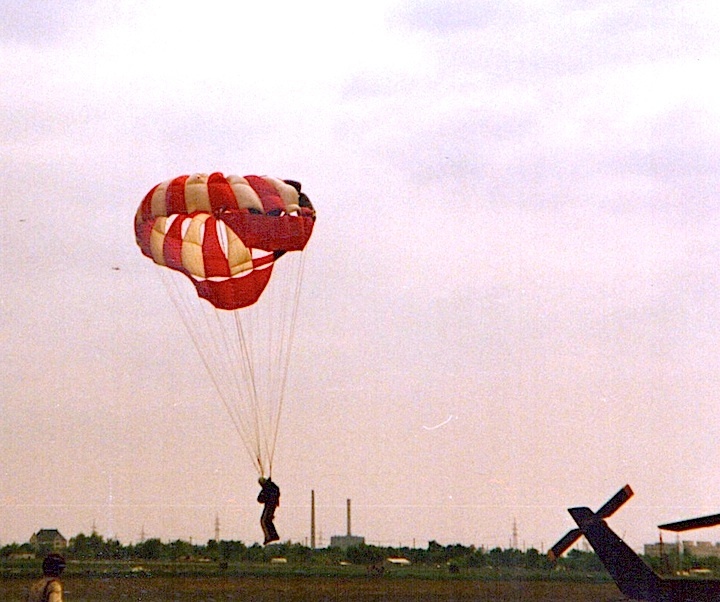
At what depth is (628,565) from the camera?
1788cm

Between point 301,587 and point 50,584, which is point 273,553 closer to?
point 301,587

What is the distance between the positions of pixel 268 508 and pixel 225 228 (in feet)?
17.3

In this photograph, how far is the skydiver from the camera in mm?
19328

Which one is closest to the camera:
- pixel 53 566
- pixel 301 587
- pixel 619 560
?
pixel 53 566

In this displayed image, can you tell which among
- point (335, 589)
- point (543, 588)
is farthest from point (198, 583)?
point (543, 588)

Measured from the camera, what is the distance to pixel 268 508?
63.6 feet

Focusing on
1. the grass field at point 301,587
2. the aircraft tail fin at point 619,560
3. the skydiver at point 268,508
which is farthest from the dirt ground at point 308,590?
the aircraft tail fin at point 619,560

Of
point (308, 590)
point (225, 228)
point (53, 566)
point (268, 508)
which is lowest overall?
point (308, 590)

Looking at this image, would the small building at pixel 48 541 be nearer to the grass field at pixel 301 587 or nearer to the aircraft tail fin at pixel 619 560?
the grass field at pixel 301 587

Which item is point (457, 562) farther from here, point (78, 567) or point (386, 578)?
point (78, 567)

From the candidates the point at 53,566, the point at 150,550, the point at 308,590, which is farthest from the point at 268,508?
the point at 150,550

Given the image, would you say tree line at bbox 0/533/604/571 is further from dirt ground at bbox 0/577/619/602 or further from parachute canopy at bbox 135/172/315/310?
parachute canopy at bbox 135/172/315/310

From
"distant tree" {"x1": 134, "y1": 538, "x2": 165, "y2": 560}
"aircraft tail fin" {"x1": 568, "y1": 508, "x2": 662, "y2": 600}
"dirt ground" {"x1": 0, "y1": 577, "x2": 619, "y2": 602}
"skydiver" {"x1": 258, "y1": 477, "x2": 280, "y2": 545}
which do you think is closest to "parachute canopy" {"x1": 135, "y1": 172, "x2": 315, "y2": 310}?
"skydiver" {"x1": 258, "y1": 477, "x2": 280, "y2": 545}

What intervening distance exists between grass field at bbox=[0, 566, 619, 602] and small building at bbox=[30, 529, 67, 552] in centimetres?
1260
